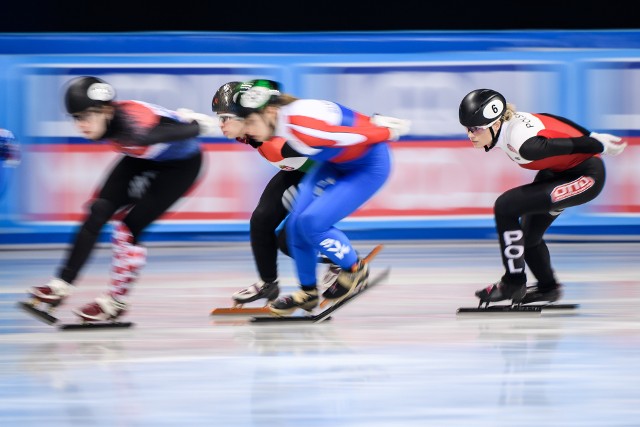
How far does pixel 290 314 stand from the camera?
22.1 ft

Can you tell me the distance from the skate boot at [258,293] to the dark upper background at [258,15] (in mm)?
7407

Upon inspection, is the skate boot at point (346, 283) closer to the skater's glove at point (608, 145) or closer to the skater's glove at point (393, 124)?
the skater's glove at point (393, 124)

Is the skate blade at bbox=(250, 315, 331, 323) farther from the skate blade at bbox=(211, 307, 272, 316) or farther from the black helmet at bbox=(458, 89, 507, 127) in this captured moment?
the black helmet at bbox=(458, 89, 507, 127)

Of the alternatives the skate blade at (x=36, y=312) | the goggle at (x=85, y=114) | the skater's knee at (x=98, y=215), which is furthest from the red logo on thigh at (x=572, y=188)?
the skate blade at (x=36, y=312)

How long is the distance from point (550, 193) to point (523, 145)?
35 centimetres

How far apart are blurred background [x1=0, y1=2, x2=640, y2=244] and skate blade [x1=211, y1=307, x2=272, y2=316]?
4058 mm

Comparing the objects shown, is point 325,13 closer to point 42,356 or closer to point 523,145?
point 523,145

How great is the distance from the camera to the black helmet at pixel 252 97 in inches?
248

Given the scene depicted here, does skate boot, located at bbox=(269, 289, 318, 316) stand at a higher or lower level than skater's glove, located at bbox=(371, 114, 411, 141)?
lower

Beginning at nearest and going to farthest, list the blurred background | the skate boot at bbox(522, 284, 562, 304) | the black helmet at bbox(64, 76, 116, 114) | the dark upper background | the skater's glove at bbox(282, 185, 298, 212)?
the black helmet at bbox(64, 76, 116, 114) → the skater's glove at bbox(282, 185, 298, 212) → the skate boot at bbox(522, 284, 562, 304) → the blurred background → the dark upper background

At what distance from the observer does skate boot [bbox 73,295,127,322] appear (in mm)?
6559

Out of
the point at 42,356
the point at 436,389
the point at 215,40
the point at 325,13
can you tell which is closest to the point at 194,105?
the point at 215,40

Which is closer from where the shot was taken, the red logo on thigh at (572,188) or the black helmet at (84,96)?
the black helmet at (84,96)

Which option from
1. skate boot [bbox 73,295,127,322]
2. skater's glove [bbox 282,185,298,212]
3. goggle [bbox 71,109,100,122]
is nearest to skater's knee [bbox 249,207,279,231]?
skater's glove [bbox 282,185,298,212]
